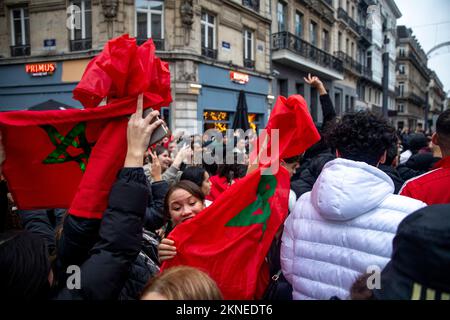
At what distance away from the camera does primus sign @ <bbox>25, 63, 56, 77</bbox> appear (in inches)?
533

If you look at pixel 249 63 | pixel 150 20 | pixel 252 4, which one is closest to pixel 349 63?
pixel 252 4

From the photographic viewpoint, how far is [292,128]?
2.04 meters

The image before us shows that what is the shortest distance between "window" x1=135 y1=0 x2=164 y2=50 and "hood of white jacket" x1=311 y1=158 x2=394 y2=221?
12406 mm

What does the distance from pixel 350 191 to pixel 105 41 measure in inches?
500

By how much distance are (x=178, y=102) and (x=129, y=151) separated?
1178cm

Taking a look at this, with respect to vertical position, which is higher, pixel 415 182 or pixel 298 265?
pixel 415 182

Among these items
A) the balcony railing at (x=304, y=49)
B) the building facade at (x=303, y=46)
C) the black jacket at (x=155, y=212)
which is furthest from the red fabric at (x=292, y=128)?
the balcony railing at (x=304, y=49)


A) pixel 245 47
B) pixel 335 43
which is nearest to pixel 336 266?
pixel 245 47

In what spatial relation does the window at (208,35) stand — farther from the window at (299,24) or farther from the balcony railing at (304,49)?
the window at (299,24)

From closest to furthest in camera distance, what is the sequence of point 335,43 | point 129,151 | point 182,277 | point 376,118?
point 182,277, point 129,151, point 376,118, point 335,43

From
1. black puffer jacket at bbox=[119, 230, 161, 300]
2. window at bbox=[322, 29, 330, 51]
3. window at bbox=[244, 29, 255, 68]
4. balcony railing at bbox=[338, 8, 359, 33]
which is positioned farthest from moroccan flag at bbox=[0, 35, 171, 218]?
balcony railing at bbox=[338, 8, 359, 33]

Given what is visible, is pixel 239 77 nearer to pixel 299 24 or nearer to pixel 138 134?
pixel 299 24
